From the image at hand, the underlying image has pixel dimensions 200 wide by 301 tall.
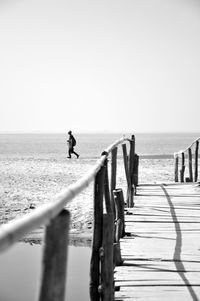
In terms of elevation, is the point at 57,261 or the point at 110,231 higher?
the point at 57,261

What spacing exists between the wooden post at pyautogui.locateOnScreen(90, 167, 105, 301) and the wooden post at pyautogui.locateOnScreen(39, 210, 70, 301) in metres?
1.95

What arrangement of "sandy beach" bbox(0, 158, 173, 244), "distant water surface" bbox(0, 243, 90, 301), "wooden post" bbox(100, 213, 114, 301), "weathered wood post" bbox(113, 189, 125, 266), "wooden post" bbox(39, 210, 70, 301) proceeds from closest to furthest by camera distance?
"wooden post" bbox(39, 210, 70, 301) < "wooden post" bbox(100, 213, 114, 301) < "weathered wood post" bbox(113, 189, 125, 266) < "distant water surface" bbox(0, 243, 90, 301) < "sandy beach" bbox(0, 158, 173, 244)

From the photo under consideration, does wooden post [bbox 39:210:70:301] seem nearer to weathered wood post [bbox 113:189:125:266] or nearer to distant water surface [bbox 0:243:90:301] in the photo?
weathered wood post [bbox 113:189:125:266]

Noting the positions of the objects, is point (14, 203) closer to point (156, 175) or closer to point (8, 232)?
point (156, 175)

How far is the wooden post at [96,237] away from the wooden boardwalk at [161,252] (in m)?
0.23

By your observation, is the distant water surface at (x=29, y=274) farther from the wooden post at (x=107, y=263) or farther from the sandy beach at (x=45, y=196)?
the wooden post at (x=107, y=263)

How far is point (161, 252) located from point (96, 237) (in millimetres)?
1553

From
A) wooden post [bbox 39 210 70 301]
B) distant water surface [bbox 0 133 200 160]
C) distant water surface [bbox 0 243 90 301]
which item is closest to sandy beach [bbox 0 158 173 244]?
distant water surface [bbox 0 243 90 301]

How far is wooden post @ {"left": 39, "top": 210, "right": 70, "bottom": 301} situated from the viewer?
1.79 m

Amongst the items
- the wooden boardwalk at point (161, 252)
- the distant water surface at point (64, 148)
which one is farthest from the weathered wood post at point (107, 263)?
the distant water surface at point (64, 148)

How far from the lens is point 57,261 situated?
6.02 feet

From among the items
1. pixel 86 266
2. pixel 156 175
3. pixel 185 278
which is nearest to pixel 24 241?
pixel 86 266

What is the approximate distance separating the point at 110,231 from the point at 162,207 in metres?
4.36

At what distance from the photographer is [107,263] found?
3.88 m
